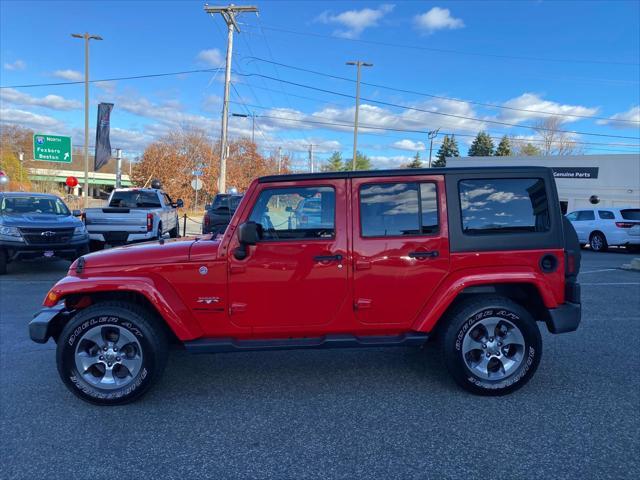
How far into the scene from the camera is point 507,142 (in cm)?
6906

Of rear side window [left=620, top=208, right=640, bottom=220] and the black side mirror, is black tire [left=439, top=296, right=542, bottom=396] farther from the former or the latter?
rear side window [left=620, top=208, right=640, bottom=220]

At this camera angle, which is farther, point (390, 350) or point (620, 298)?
point (620, 298)

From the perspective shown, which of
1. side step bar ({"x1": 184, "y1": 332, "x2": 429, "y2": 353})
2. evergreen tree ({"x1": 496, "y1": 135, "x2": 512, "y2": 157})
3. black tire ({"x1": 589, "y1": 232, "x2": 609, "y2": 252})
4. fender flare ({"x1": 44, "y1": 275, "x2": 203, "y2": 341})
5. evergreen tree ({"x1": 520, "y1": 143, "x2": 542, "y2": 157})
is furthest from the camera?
evergreen tree ({"x1": 496, "y1": 135, "x2": 512, "y2": 157})

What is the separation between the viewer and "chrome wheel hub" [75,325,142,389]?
3.58 meters

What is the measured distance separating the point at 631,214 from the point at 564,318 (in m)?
15.3

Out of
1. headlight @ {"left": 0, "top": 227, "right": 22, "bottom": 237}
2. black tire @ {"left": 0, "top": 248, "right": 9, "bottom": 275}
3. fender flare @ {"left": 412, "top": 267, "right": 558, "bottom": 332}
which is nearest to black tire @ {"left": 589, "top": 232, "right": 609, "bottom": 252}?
fender flare @ {"left": 412, "top": 267, "right": 558, "bottom": 332}

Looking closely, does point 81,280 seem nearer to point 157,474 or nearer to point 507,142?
point 157,474

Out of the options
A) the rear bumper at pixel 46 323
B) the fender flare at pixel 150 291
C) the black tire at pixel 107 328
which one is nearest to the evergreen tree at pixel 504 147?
the fender flare at pixel 150 291

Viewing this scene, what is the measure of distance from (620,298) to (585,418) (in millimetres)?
5422

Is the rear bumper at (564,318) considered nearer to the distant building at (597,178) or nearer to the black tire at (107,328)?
the black tire at (107,328)

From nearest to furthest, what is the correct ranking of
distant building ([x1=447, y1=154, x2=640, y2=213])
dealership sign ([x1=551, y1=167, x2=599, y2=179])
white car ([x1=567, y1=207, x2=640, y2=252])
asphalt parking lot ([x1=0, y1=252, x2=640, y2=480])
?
asphalt parking lot ([x1=0, y1=252, x2=640, y2=480]), white car ([x1=567, y1=207, x2=640, y2=252]), distant building ([x1=447, y1=154, x2=640, y2=213]), dealership sign ([x1=551, y1=167, x2=599, y2=179])

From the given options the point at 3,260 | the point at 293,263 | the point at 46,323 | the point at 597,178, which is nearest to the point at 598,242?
the point at 597,178

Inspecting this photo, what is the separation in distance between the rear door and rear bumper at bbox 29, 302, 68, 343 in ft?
8.12

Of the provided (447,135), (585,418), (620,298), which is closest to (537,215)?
(585,418)
